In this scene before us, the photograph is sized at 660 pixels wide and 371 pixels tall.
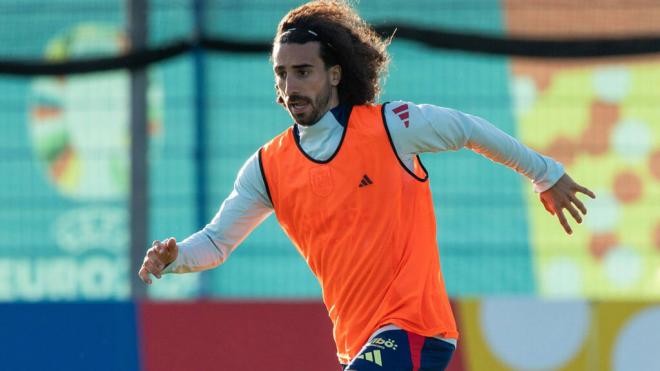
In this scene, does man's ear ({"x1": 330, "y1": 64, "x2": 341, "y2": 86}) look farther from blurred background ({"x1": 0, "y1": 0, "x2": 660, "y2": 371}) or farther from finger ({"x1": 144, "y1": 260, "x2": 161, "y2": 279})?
blurred background ({"x1": 0, "y1": 0, "x2": 660, "y2": 371})

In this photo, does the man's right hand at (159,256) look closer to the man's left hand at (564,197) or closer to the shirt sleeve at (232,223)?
the shirt sleeve at (232,223)

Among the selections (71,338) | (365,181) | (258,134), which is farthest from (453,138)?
(258,134)

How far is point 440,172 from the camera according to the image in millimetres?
Answer: 8266

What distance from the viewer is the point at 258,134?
8406 millimetres

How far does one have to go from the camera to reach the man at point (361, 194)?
492cm

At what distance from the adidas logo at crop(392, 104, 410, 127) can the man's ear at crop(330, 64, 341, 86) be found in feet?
0.92

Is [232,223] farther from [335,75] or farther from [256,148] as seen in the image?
[256,148]

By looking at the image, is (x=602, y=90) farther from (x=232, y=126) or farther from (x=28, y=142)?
(x=28, y=142)

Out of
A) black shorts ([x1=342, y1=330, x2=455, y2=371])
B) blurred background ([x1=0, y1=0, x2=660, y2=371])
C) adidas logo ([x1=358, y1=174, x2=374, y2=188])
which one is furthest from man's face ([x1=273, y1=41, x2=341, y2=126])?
blurred background ([x1=0, y1=0, x2=660, y2=371])

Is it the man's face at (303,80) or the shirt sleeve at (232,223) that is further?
the shirt sleeve at (232,223)

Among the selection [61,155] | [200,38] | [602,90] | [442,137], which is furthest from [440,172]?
[442,137]

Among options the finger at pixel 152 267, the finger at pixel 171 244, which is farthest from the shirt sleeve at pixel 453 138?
the finger at pixel 152 267

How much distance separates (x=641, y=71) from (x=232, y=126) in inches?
98.2

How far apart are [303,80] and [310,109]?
110mm
